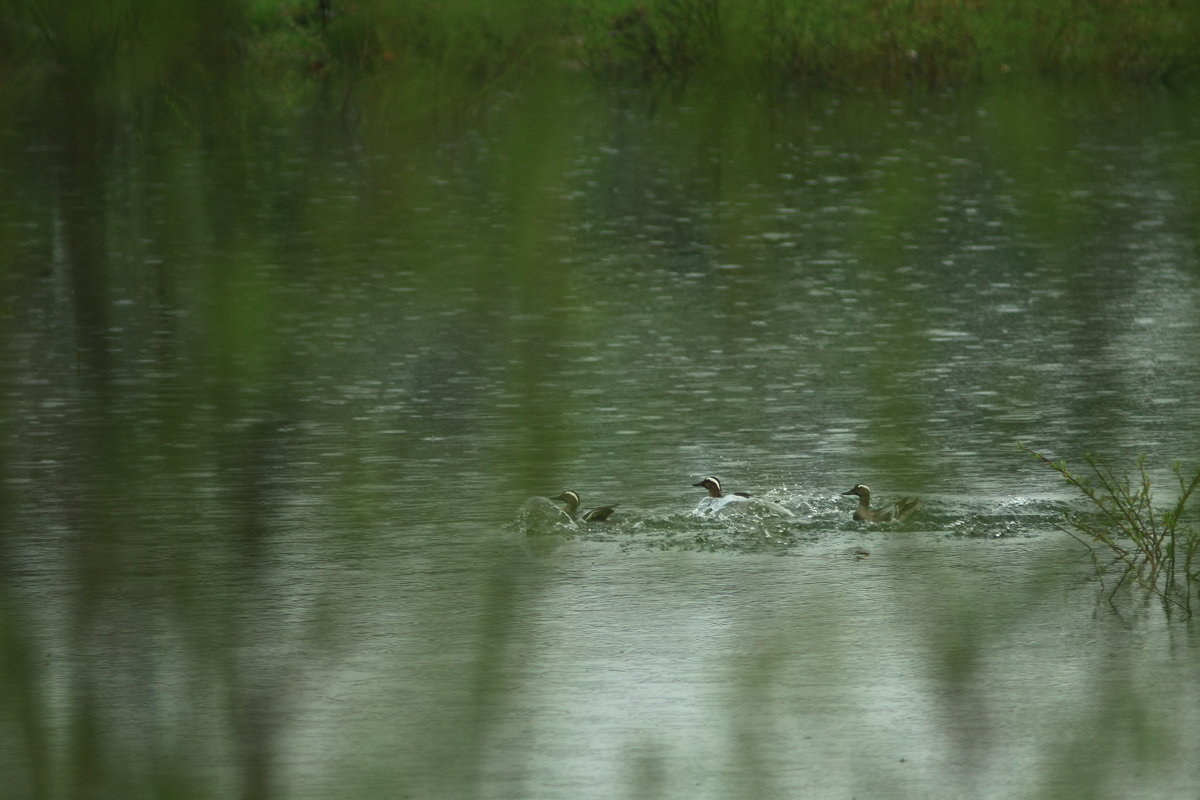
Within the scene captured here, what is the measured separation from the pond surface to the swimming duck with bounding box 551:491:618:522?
7cm

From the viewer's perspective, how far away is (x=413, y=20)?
2.24 meters

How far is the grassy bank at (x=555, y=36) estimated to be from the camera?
1.98 meters

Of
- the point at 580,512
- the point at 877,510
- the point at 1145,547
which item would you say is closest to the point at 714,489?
the point at 580,512

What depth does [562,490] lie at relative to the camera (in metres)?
8.90

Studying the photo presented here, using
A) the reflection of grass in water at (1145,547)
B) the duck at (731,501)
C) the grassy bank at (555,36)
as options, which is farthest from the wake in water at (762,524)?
the grassy bank at (555,36)

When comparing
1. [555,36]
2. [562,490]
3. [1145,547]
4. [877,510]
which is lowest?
[562,490]

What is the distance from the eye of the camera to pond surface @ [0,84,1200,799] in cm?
509

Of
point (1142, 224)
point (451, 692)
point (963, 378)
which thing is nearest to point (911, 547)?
point (451, 692)

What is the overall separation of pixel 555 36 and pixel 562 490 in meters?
6.51

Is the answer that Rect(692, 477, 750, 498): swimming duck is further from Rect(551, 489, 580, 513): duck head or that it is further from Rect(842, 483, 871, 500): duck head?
Rect(551, 489, 580, 513): duck head

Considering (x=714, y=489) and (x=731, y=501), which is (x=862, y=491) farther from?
(x=714, y=489)

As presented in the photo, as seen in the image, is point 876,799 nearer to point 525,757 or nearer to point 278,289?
point 525,757

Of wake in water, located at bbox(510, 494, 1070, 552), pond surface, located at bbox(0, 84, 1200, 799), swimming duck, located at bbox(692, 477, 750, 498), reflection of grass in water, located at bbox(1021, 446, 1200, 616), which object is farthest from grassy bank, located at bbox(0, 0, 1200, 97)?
swimming duck, located at bbox(692, 477, 750, 498)

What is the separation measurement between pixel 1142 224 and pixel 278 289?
8.17 metres
